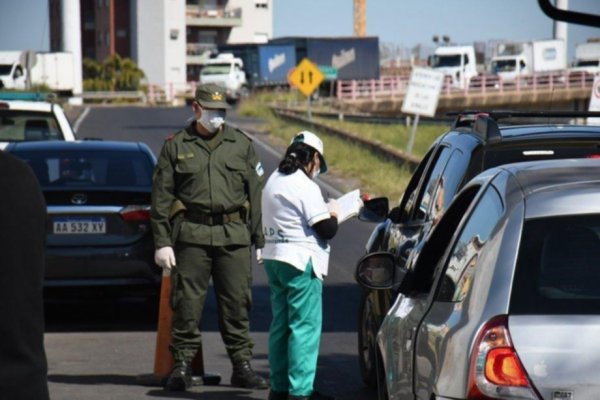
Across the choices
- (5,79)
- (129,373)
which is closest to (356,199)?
(129,373)

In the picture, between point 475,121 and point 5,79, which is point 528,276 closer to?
point 475,121

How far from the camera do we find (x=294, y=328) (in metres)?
8.61

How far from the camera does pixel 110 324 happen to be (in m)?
12.4

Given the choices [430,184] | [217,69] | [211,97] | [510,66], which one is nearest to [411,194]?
[430,184]

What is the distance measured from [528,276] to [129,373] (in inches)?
236

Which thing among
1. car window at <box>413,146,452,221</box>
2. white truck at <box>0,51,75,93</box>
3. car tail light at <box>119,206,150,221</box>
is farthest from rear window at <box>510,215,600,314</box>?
white truck at <box>0,51,75,93</box>

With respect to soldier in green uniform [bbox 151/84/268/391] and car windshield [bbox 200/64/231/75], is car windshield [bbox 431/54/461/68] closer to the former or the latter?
car windshield [bbox 200/64/231/75]

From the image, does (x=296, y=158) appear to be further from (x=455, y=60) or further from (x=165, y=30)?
(x=165, y=30)

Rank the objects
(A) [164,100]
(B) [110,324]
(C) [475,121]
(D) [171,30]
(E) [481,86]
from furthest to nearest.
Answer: (D) [171,30] < (A) [164,100] < (E) [481,86] < (B) [110,324] < (C) [475,121]

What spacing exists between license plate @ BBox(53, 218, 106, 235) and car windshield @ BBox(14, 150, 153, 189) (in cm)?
39

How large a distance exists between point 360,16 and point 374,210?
130m

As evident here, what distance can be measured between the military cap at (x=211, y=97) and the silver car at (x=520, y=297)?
4.36 m

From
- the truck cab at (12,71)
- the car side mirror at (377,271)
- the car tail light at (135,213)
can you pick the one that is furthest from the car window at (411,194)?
the truck cab at (12,71)

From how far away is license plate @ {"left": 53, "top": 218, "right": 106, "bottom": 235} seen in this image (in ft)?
38.6
